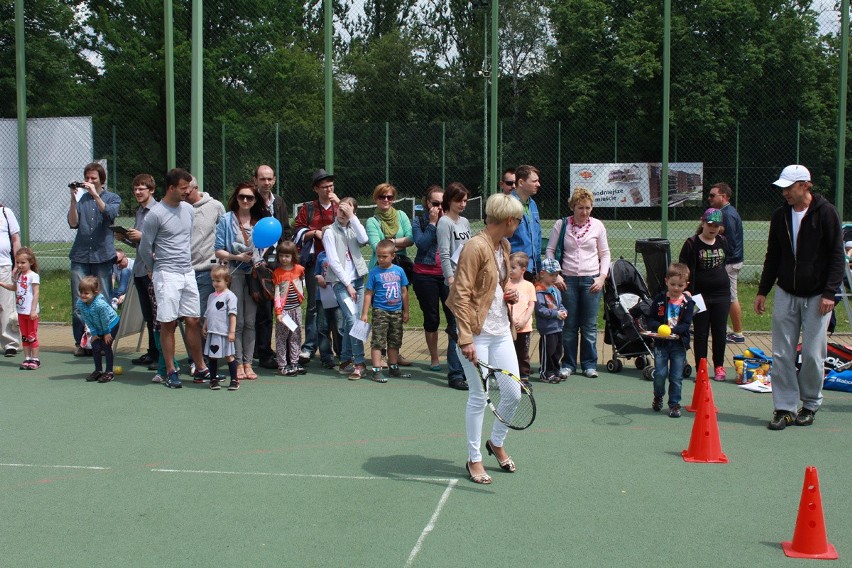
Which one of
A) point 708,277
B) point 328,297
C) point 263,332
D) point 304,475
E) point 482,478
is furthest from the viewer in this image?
point 263,332

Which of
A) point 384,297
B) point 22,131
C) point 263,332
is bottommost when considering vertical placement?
point 263,332

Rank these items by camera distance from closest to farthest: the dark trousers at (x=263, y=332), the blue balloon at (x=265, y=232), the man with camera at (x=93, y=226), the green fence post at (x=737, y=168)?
the blue balloon at (x=265, y=232), the dark trousers at (x=263, y=332), the man with camera at (x=93, y=226), the green fence post at (x=737, y=168)

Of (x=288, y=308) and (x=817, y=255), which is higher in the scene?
(x=817, y=255)

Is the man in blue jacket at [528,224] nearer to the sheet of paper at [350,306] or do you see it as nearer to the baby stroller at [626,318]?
the baby stroller at [626,318]

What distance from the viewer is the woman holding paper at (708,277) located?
32.0 ft

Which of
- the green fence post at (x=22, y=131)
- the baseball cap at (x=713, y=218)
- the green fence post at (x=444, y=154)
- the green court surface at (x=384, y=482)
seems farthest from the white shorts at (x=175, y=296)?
the green fence post at (x=444, y=154)

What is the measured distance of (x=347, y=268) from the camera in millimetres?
10289

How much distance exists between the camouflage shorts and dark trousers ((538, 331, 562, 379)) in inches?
57.8

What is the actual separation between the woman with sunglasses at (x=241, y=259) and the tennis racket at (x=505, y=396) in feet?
14.0

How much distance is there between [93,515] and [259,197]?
4.99 m

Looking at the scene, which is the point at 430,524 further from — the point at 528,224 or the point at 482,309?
the point at 528,224

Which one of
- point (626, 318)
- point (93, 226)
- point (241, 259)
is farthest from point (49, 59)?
point (626, 318)

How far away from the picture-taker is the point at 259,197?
10.3m

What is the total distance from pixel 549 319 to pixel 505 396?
364 centimetres
